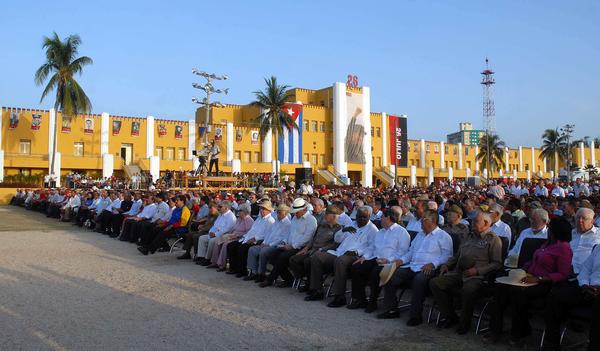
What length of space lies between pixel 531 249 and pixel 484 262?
0.52 meters

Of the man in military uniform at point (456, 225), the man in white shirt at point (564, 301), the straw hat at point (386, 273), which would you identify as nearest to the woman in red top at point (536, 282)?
the man in white shirt at point (564, 301)

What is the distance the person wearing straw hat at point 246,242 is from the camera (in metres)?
8.98

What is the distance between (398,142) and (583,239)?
189ft

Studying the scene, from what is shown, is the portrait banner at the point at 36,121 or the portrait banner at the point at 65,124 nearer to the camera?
the portrait banner at the point at 36,121

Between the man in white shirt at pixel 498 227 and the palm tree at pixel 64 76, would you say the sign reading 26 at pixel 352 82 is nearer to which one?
the palm tree at pixel 64 76

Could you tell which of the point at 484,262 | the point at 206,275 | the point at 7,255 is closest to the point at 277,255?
the point at 206,275

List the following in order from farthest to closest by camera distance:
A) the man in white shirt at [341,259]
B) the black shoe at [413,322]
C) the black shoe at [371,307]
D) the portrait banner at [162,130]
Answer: the portrait banner at [162,130] < the man in white shirt at [341,259] < the black shoe at [371,307] < the black shoe at [413,322]

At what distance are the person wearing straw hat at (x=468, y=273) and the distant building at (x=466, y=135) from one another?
12605cm

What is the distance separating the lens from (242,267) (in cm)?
897

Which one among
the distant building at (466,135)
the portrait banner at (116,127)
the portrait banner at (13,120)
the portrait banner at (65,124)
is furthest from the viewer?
the distant building at (466,135)

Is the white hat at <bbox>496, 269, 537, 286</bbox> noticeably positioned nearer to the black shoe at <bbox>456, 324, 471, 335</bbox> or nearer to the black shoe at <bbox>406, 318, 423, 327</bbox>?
the black shoe at <bbox>456, 324, 471, 335</bbox>

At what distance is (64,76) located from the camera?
36.9 meters

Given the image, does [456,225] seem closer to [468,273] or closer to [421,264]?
[421,264]

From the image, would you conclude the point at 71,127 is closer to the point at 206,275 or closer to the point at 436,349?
the point at 206,275
